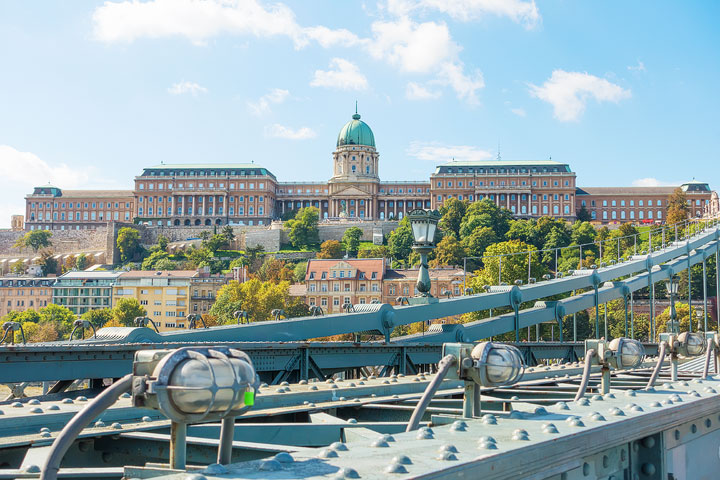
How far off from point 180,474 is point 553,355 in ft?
58.7

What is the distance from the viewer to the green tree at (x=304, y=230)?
12631 cm

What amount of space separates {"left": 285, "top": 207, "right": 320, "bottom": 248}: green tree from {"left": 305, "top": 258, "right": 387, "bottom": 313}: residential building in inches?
1439

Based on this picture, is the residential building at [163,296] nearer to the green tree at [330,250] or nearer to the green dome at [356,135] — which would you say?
the green tree at [330,250]

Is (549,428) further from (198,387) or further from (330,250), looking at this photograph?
(330,250)

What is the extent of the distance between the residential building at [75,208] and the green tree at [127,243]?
22.8 m

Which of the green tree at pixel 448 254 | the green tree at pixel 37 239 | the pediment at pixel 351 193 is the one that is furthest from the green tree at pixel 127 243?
the green tree at pixel 448 254

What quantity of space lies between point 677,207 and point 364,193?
165ft

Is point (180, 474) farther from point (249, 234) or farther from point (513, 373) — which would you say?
point (249, 234)

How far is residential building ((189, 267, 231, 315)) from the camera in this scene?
9612 centimetres

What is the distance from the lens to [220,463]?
3.06m

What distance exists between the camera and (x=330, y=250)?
11806 centimetres

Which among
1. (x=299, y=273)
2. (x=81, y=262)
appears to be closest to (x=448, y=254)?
(x=299, y=273)

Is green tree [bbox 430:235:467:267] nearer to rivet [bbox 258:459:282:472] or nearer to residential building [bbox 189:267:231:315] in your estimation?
residential building [bbox 189:267:231:315]

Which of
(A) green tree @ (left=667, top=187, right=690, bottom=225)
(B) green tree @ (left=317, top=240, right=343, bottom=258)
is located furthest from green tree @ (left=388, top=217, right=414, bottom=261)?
(A) green tree @ (left=667, top=187, right=690, bottom=225)
